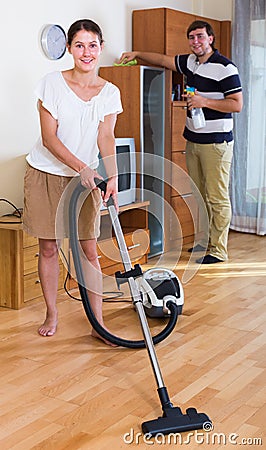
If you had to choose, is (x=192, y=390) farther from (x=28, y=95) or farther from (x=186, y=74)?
(x=186, y=74)

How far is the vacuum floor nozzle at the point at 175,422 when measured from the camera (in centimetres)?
221

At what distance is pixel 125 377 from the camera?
266 cm

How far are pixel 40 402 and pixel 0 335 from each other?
78 cm

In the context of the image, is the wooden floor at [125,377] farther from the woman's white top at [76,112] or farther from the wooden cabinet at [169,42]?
the wooden cabinet at [169,42]

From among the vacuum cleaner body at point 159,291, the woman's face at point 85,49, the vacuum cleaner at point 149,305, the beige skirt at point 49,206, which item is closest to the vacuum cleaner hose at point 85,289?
Answer: the vacuum cleaner at point 149,305

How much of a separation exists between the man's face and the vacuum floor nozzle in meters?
2.80

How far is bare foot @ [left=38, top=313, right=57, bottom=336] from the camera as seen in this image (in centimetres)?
316

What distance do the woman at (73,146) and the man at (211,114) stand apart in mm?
1659

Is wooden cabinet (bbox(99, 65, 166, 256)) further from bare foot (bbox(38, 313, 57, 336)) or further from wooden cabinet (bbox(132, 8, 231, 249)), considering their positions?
bare foot (bbox(38, 313, 57, 336))

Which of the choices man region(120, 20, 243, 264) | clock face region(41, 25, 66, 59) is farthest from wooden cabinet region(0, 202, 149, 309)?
clock face region(41, 25, 66, 59)

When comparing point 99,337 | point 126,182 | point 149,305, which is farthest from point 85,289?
point 126,182

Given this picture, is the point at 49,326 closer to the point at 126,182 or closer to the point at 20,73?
the point at 126,182

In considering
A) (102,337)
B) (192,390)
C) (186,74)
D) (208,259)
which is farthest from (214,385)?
(186,74)

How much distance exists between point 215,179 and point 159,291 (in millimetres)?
1460
